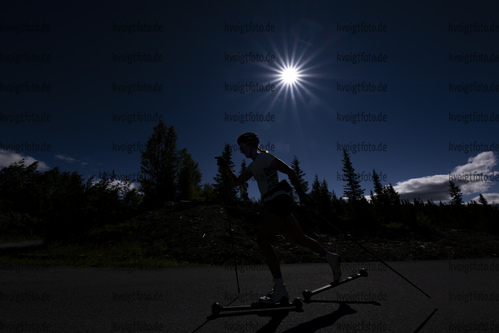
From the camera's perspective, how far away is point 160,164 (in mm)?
32031

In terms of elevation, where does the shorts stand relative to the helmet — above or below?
below

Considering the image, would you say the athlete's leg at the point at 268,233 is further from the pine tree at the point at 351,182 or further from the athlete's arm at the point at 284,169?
the pine tree at the point at 351,182

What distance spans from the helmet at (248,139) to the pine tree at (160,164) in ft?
88.8

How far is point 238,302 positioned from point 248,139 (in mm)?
2667

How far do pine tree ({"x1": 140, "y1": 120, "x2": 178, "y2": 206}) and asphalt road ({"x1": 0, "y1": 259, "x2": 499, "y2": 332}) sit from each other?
2569 centimetres

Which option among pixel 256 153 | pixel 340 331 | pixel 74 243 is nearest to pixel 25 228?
pixel 74 243

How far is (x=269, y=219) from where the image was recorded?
3.62 metres

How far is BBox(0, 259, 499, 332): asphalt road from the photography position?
8.67 ft

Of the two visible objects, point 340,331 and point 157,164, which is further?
point 157,164

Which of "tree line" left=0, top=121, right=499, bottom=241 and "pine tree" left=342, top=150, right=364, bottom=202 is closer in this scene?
"tree line" left=0, top=121, right=499, bottom=241

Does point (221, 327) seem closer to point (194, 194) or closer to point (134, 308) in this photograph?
point (134, 308)

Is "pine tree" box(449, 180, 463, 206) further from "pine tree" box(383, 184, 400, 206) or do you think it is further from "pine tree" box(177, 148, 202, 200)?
"pine tree" box(177, 148, 202, 200)

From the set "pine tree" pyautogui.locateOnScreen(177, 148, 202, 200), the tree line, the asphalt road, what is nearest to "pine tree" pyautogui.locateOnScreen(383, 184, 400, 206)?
the tree line

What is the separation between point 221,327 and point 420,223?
89.0 ft
